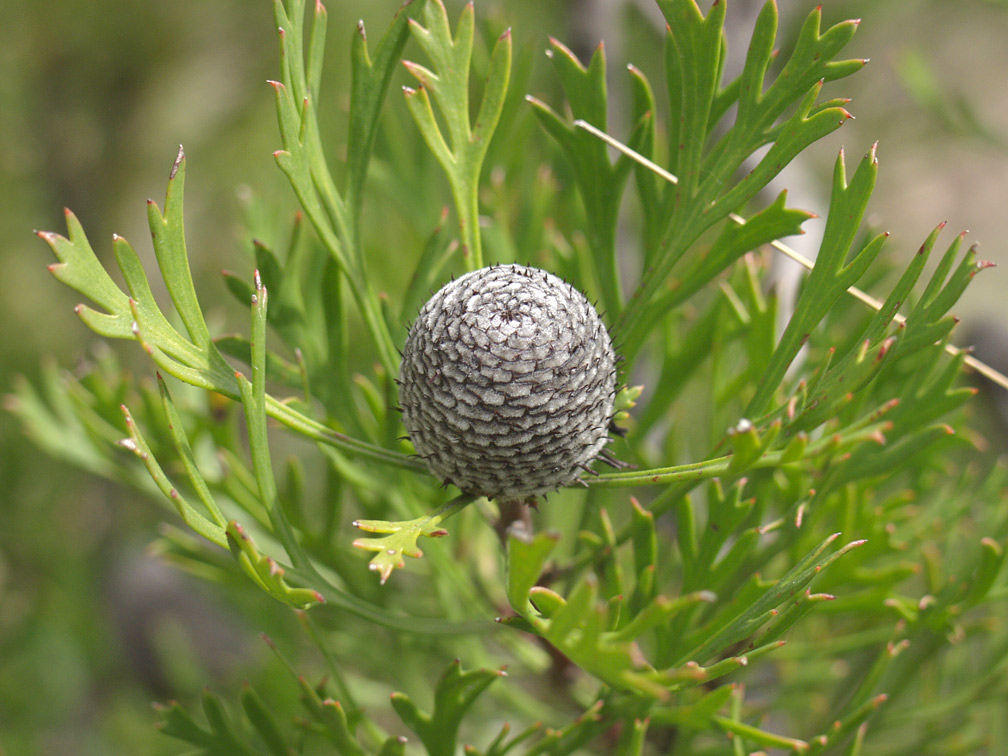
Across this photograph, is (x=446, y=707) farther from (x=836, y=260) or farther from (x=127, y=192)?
Answer: (x=127, y=192)

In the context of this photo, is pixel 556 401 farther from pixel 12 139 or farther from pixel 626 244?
pixel 12 139

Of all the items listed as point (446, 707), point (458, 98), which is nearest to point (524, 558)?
point (446, 707)

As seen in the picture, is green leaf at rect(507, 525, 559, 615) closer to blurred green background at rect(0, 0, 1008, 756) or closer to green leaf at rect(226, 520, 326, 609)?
green leaf at rect(226, 520, 326, 609)

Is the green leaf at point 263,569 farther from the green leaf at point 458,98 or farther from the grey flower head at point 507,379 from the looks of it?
the green leaf at point 458,98

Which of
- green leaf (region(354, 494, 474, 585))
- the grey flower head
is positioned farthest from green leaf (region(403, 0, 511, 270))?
green leaf (region(354, 494, 474, 585))

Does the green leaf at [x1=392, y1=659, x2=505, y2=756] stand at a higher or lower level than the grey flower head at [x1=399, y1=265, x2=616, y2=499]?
lower
